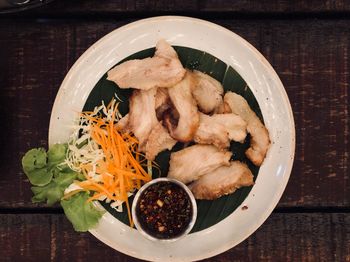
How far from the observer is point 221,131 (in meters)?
2.04

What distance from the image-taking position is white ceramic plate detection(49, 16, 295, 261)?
2107 mm

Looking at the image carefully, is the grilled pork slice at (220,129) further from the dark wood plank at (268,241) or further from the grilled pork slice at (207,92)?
the dark wood plank at (268,241)

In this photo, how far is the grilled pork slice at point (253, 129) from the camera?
208cm

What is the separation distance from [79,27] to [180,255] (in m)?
1.10

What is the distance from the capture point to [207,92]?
2.09 meters

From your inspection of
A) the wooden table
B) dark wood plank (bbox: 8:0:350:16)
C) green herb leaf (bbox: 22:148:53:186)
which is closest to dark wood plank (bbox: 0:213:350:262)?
the wooden table

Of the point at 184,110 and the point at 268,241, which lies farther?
the point at 268,241

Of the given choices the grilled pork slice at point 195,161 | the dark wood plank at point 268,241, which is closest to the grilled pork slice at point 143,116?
the grilled pork slice at point 195,161

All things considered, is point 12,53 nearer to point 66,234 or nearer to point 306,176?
point 66,234

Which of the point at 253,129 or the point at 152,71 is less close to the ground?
the point at 152,71

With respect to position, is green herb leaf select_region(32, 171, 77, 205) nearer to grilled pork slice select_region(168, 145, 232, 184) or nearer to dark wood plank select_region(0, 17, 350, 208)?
dark wood plank select_region(0, 17, 350, 208)

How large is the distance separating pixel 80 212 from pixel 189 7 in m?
1.01

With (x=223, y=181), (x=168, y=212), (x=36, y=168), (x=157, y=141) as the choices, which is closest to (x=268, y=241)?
(x=223, y=181)

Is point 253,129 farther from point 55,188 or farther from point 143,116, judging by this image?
point 55,188
